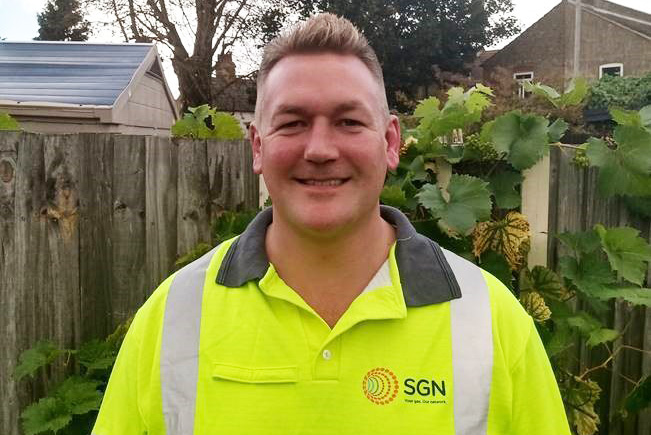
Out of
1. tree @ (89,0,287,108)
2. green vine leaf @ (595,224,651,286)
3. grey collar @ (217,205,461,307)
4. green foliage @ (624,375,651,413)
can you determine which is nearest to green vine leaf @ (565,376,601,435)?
green foliage @ (624,375,651,413)

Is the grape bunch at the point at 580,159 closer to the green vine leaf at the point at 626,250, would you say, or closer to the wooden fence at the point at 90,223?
the green vine leaf at the point at 626,250

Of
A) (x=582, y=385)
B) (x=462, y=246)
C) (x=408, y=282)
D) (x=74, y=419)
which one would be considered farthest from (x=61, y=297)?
(x=582, y=385)

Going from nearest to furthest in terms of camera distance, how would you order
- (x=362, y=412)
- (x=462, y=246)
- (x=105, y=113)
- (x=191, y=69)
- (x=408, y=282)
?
(x=362, y=412) → (x=408, y=282) → (x=462, y=246) → (x=105, y=113) → (x=191, y=69)

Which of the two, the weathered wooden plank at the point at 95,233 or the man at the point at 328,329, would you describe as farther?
the weathered wooden plank at the point at 95,233

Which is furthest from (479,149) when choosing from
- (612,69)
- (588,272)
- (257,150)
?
(612,69)

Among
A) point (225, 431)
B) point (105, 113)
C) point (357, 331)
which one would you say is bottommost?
point (225, 431)

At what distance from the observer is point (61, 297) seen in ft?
9.61

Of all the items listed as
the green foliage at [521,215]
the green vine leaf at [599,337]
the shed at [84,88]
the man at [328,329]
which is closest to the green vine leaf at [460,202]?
the green foliage at [521,215]

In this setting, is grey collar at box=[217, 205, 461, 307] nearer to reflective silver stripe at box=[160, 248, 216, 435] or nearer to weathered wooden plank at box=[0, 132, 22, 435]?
reflective silver stripe at box=[160, 248, 216, 435]

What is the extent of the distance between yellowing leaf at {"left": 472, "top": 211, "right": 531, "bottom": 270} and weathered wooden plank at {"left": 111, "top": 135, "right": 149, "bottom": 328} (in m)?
1.44

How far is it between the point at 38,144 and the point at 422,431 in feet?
7.12

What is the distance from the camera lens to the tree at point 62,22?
72.4 feet

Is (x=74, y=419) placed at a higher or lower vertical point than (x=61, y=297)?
lower

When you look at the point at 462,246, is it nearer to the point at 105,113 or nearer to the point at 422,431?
the point at 422,431
